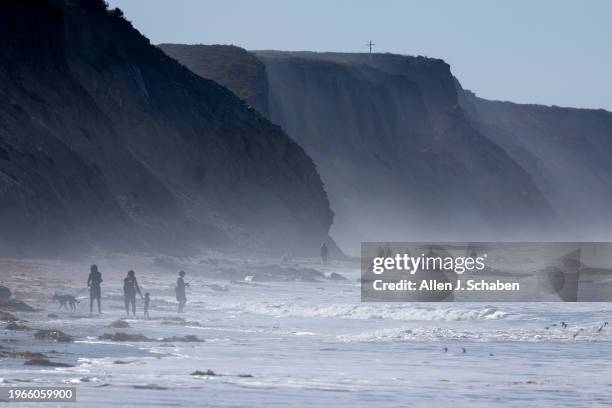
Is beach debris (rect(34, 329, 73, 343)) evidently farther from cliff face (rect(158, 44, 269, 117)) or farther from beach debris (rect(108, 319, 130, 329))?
cliff face (rect(158, 44, 269, 117))

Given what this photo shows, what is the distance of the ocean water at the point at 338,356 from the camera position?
629 inches

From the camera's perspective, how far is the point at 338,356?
69.7ft

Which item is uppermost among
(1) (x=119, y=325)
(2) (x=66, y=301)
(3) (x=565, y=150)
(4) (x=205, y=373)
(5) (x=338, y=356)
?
(3) (x=565, y=150)

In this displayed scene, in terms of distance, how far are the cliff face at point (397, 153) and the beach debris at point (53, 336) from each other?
282ft

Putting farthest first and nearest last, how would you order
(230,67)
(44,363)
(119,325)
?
1. (230,67)
2. (119,325)
3. (44,363)

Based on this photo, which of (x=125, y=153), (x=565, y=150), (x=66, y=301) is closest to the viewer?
(x=66, y=301)

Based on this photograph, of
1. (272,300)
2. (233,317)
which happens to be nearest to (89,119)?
(272,300)

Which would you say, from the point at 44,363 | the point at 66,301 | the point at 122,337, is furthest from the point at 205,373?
the point at 66,301

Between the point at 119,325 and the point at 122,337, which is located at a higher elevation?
the point at 119,325

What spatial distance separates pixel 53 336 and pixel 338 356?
480 cm

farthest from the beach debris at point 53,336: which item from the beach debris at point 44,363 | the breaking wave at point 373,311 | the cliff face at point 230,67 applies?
the cliff face at point 230,67

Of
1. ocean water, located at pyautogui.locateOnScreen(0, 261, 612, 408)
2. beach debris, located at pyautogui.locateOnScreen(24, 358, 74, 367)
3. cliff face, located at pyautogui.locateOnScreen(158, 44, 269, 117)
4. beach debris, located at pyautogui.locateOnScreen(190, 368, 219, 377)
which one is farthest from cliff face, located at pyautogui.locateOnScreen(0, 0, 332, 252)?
beach debris, located at pyautogui.locateOnScreen(190, 368, 219, 377)

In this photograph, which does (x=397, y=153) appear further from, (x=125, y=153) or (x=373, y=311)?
(x=373, y=311)

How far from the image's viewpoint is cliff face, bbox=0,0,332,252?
173 ft
